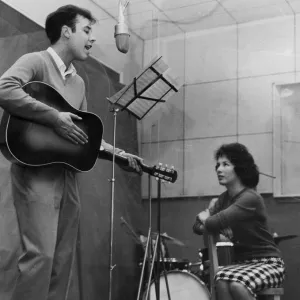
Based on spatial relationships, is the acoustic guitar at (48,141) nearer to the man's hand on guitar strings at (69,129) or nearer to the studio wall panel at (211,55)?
the man's hand on guitar strings at (69,129)

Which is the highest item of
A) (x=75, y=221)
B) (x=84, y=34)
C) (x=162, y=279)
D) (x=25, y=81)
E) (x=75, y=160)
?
(x=84, y=34)

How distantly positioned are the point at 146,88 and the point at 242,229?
0.99 m

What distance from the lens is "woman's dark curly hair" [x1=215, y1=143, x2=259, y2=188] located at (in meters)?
3.84

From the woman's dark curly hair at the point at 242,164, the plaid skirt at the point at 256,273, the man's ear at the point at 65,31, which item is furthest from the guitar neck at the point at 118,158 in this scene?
the woman's dark curly hair at the point at 242,164

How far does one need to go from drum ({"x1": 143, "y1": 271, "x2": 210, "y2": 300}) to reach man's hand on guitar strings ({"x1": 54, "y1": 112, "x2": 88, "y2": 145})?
6.67ft

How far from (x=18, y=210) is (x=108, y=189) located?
215 centimetres

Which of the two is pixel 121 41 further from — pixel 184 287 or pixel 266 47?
pixel 266 47

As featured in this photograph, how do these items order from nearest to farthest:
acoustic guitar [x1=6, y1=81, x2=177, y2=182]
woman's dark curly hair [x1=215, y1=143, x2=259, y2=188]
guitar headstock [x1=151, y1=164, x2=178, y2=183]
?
acoustic guitar [x1=6, y1=81, x2=177, y2=182]
guitar headstock [x1=151, y1=164, x2=178, y2=183]
woman's dark curly hair [x1=215, y1=143, x2=259, y2=188]

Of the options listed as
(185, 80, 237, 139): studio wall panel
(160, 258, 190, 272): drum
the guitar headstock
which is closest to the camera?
the guitar headstock

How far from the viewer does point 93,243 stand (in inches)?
179

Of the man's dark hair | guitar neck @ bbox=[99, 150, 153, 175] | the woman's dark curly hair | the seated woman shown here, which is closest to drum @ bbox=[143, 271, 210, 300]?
the seated woman

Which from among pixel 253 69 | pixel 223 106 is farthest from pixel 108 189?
pixel 253 69

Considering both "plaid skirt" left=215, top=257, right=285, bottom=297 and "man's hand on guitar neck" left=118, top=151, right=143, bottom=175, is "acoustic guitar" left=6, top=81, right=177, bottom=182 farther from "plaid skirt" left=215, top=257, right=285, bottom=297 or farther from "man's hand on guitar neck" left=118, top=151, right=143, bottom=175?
"plaid skirt" left=215, top=257, right=285, bottom=297

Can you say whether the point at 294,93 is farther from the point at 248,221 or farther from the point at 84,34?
the point at 84,34
